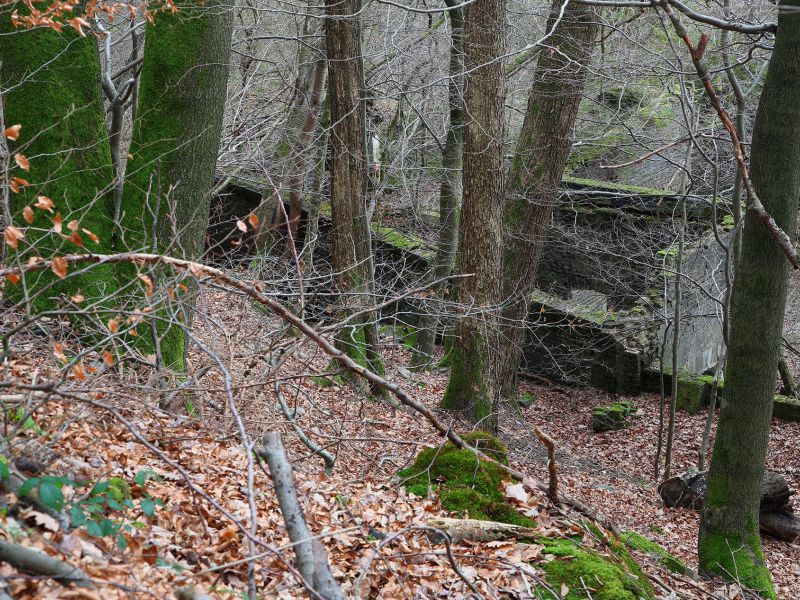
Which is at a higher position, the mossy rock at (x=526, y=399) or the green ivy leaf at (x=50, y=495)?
the green ivy leaf at (x=50, y=495)

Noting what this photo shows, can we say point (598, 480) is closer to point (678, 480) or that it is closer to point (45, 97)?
point (678, 480)

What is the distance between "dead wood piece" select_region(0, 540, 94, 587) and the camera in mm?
2535

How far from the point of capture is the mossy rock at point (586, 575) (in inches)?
157

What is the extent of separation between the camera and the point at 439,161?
1603cm

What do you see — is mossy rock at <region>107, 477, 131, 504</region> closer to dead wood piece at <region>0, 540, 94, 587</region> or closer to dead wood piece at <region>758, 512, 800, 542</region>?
dead wood piece at <region>0, 540, 94, 587</region>

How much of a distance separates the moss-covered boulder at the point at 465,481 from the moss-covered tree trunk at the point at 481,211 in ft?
13.9

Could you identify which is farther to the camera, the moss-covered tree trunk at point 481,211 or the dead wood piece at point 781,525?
the dead wood piece at point 781,525

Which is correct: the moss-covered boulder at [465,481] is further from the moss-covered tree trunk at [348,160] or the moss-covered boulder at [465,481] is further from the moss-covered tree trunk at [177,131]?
the moss-covered tree trunk at [348,160]

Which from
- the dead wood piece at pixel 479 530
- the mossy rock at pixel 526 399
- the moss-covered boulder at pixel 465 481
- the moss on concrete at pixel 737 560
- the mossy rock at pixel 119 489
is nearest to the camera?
the mossy rock at pixel 119 489

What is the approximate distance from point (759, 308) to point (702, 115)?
7.48 metres

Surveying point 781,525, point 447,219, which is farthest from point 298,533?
point 447,219

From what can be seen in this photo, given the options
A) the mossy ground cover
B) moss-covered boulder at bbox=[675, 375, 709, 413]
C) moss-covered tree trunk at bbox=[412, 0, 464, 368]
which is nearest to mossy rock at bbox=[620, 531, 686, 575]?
the mossy ground cover

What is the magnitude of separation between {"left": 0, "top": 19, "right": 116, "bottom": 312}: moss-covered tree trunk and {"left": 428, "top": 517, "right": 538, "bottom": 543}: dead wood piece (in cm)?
352

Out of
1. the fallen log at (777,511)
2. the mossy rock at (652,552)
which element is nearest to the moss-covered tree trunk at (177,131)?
the mossy rock at (652,552)
